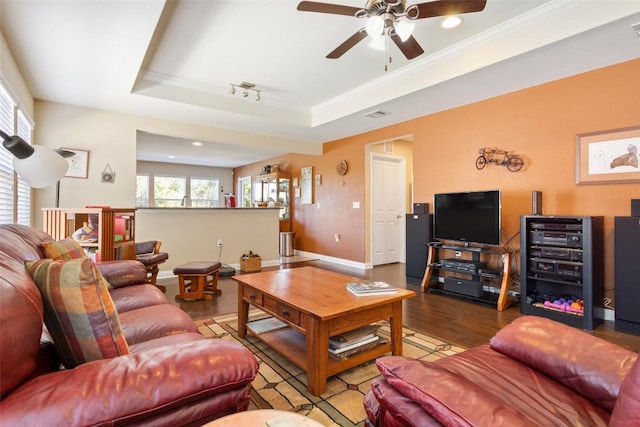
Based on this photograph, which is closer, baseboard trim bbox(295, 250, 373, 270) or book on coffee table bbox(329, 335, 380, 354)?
book on coffee table bbox(329, 335, 380, 354)

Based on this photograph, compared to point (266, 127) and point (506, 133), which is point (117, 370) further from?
point (266, 127)

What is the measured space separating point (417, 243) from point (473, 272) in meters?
0.91

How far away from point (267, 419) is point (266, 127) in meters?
4.98

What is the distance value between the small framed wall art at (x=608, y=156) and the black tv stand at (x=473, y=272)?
1.09m

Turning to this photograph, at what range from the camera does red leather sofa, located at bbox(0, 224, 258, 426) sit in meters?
0.71

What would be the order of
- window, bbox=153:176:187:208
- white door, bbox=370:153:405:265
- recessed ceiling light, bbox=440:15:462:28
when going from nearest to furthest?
recessed ceiling light, bbox=440:15:462:28, white door, bbox=370:153:405:265, window, bbox=153:176:187:208

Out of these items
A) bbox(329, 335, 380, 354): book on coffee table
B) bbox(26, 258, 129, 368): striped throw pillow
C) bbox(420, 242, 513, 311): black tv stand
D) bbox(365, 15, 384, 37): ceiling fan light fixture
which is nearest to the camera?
bbox(26, 258, 129, 368): striped throw pillow

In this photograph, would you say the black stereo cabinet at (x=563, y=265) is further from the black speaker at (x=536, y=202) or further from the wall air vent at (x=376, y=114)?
the wall air vent at (x=376, y=114)

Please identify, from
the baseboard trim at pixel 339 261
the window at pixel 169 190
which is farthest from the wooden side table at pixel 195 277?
the window at pixel 169 190

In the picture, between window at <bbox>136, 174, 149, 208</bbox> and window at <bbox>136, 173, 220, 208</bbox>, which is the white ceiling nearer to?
window at <bbox>136, 173, 220, 208</bbox>

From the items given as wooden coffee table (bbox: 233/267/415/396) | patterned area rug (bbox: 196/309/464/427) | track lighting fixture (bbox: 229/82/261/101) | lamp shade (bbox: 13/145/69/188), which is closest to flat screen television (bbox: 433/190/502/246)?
patterned area rug (bbox: 196/309/464/427)

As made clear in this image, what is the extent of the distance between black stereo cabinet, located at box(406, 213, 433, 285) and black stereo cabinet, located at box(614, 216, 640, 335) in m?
1.90

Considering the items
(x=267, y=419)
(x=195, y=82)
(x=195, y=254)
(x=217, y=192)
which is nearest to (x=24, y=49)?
(x=195, y=82)

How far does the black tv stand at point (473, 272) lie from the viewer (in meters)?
3.37
